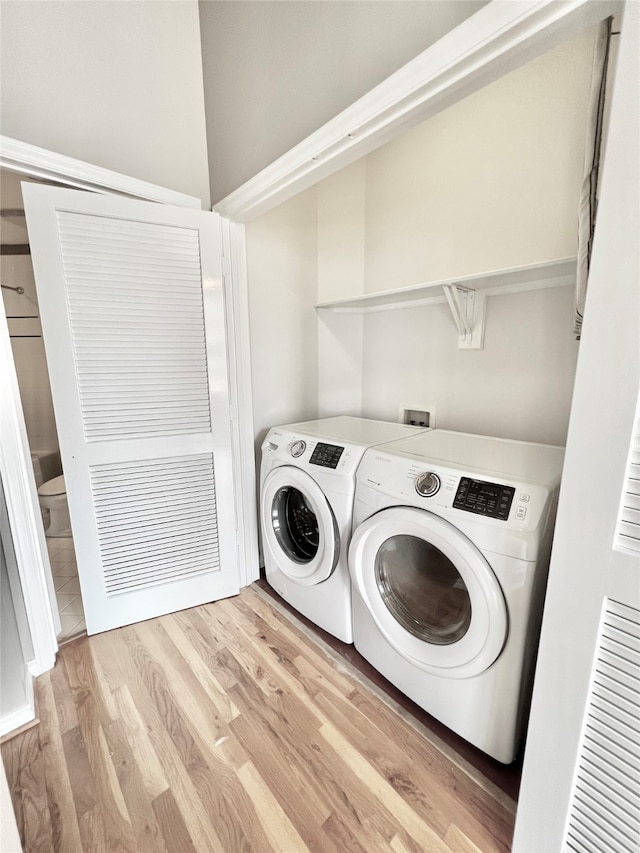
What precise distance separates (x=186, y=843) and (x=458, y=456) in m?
1.36

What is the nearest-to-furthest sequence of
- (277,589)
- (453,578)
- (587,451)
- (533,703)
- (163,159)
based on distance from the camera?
(587,451), (533,703), (453,578), (163,159), (277,589)

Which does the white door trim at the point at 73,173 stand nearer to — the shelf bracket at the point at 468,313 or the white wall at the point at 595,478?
the shelf bracket at the point at 468,313

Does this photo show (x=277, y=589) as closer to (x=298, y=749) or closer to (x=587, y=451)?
(x=298, y=749)

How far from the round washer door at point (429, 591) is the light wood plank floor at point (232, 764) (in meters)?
0.34

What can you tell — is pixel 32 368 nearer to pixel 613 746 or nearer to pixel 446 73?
pixel 446 73

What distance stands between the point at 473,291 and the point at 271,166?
98 centimetres

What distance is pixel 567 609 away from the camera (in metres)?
0.75

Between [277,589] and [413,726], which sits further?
[277,589]

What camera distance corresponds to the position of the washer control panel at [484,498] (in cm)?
99

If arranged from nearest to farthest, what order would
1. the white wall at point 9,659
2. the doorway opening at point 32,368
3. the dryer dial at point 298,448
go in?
the white wall at point 9,659 → the dryer dial at point 298,448 → the doorway opening at point 32,368

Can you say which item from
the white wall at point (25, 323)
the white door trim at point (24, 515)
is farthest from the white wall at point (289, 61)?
the white wall at point (25, 323)

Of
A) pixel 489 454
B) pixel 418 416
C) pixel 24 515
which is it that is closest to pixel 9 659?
pixel 24 515

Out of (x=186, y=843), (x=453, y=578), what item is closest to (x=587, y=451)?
(x=453, y=578)

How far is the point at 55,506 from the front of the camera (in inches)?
104
